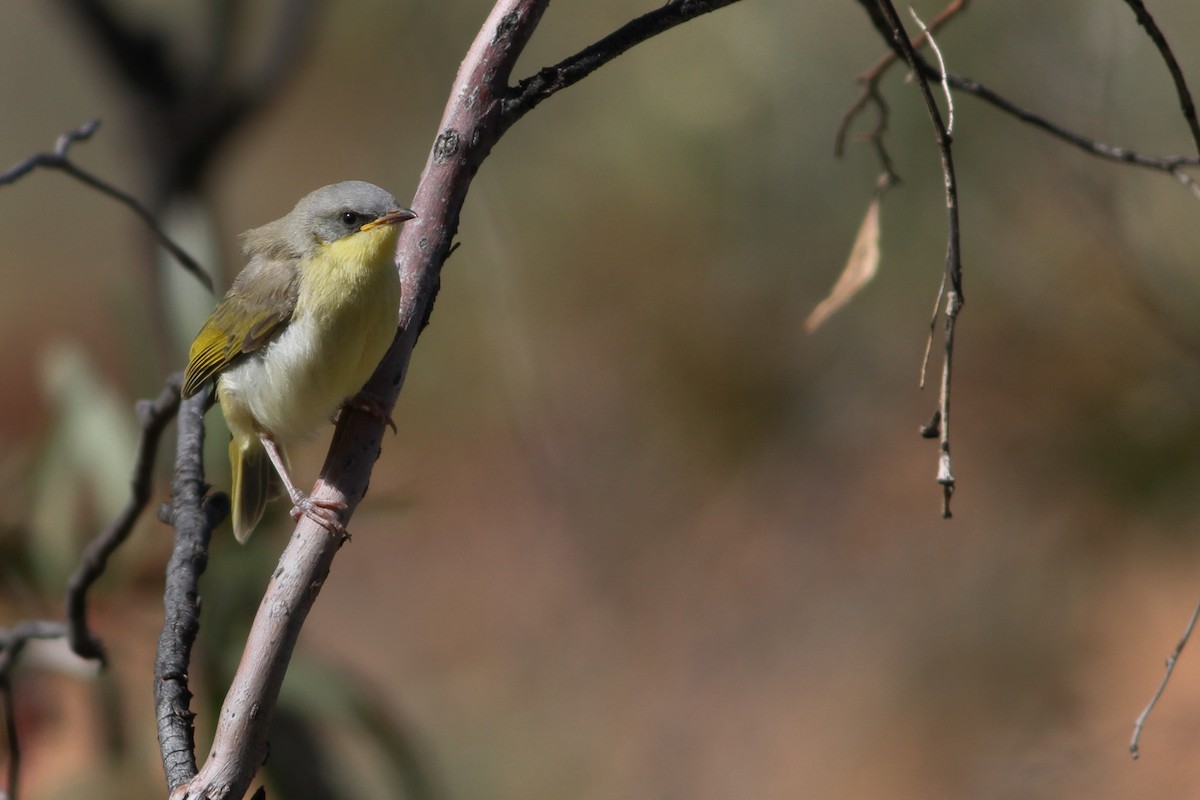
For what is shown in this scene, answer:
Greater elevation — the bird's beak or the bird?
the bird's beak

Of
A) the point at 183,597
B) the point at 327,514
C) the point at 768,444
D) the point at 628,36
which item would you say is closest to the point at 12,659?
the point at 183,597

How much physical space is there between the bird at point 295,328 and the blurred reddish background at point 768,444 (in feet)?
3.79

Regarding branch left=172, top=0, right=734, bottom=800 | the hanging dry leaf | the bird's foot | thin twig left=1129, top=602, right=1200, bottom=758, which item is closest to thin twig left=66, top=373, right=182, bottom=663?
branch left=172, top=0, right=734, bottom=800

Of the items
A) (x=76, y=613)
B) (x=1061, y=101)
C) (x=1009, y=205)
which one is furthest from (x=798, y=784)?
(x=76, y=613)

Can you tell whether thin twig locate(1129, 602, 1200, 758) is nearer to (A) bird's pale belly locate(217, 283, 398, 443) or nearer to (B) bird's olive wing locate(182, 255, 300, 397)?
(A) bird's pale belly locate(217, 283, 398, 443)

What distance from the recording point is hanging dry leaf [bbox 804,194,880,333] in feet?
5.93

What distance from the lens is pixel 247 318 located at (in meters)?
2.39

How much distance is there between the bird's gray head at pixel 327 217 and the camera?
2.39m

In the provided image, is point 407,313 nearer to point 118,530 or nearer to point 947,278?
point 947,278

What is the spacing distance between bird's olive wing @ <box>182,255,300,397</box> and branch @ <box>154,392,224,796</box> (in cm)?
31

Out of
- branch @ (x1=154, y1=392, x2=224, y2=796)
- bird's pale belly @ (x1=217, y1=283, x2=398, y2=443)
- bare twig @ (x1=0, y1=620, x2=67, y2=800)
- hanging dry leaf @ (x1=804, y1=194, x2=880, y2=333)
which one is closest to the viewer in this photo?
branch @ (x1=154, y1=392, x2=224, y2=796)

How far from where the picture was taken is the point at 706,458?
7156 mm

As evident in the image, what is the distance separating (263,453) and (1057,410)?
15.4 ft

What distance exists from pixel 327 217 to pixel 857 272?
1.21 m
